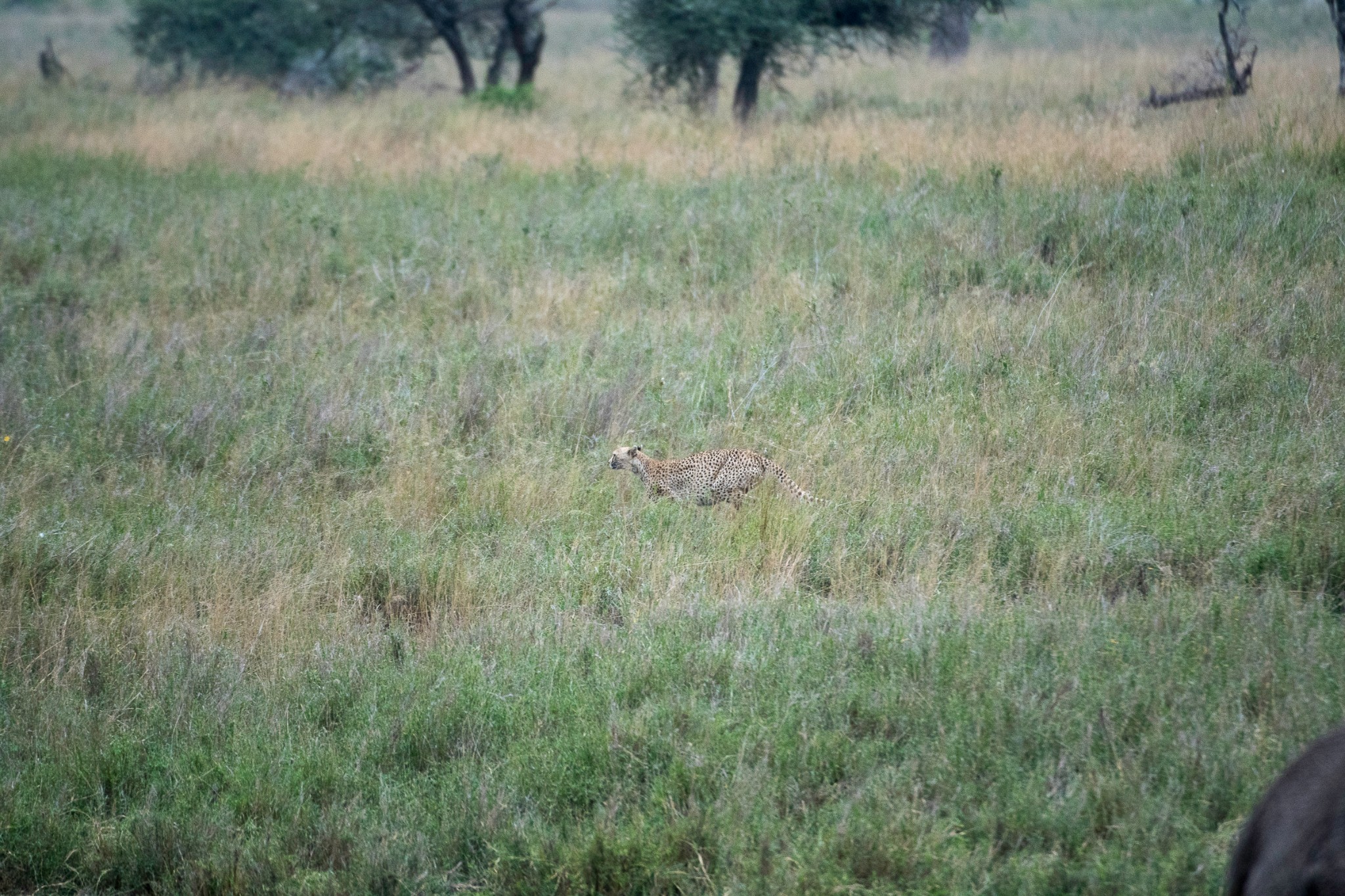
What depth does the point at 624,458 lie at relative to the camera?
6594 mm

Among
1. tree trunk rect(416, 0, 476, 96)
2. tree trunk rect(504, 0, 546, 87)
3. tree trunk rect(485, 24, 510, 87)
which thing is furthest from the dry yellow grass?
tree trunk rect(485, 24, 510, 87)

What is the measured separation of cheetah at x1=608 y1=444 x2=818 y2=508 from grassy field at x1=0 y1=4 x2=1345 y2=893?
0.22 m

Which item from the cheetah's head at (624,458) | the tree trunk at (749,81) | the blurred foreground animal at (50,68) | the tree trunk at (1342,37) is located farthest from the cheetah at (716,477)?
the blurred foreground animal at (50,68)

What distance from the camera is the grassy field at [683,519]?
12.2ft

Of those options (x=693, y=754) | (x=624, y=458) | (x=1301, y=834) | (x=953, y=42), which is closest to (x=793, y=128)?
(x=624, y=458)

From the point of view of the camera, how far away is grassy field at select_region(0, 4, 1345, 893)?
3.71 metres

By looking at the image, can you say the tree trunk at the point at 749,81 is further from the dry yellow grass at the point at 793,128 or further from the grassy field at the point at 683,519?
the grassy field at the point at 683,519

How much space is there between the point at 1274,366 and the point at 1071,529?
2.51 m

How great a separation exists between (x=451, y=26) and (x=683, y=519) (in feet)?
57.3

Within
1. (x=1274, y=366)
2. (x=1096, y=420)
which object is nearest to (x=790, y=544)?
(x=1096, y=420)

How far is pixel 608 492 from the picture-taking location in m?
6.43

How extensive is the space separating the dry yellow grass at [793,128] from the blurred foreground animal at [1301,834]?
880 centimetres

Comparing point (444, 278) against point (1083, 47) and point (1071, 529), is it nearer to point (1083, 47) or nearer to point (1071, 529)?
point (1071, 529)

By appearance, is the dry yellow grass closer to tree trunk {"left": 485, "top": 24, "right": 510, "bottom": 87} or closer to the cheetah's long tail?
tree trunk {"left": 485, "top": 24, "right": 510, "bottom": 87}
